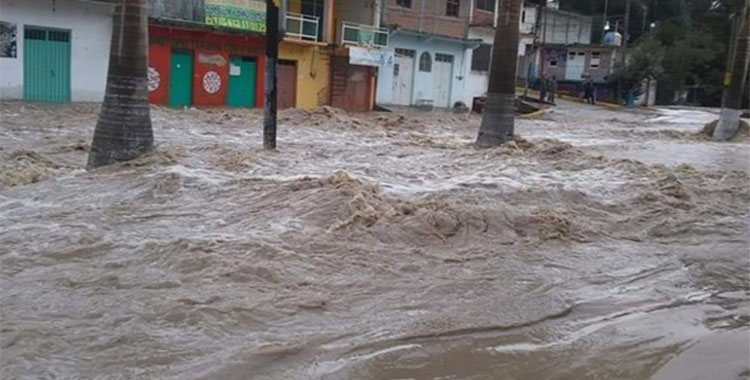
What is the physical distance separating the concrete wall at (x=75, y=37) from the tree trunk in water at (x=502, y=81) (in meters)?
13.3

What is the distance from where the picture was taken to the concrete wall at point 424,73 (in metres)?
35.9

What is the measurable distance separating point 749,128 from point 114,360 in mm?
26228

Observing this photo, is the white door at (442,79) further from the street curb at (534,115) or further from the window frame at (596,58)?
the window frame at (596,58)

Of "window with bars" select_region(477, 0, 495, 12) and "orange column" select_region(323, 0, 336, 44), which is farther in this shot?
"window with bars" select_region(477, 0, 495, 12)

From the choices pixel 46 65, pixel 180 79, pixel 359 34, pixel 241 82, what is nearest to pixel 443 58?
pixel 359 34

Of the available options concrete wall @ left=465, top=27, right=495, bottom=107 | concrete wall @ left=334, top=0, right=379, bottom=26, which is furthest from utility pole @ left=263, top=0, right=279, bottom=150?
concrete wall @ left=465, top=27, right=495, bottom=107

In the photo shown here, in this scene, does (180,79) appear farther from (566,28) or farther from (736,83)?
(566,28)

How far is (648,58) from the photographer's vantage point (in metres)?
53.5

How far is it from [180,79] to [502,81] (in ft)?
49.1

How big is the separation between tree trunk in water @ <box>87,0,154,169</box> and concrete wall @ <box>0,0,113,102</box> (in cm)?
1357

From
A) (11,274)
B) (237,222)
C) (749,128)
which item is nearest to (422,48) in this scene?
(749,128)

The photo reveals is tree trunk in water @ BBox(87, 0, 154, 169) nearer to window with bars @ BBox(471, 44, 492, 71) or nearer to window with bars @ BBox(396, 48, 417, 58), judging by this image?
window with bars @ BBox(396, 48, 417, 58)

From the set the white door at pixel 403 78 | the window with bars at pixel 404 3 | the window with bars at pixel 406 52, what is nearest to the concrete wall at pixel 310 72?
the white door at pixel 403 78

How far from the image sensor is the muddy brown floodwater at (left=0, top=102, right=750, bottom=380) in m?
4.63
